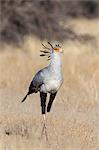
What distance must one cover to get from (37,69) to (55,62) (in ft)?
22.4

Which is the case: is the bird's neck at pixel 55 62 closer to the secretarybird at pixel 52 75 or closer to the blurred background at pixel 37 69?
the secretarybird at pixel 52 75

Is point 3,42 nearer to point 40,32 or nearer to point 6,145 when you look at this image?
point 40,32

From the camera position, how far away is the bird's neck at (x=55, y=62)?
7887mm

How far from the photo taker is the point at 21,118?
31.0ft

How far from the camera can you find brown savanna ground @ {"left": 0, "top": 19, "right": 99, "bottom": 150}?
805 cm

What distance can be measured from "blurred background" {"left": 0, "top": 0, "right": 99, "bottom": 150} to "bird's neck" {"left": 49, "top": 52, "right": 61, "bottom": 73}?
0.92m

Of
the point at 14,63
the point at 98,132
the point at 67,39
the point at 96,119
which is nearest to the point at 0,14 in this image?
the point at 67,39

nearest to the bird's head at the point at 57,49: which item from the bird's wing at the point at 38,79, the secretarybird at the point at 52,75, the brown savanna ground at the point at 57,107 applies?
the secretarybird at the point at 52,75

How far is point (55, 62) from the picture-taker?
792cm

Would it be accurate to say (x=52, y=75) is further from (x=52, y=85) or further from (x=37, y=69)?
(x=37, y=69)

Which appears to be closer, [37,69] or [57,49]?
[57,49]

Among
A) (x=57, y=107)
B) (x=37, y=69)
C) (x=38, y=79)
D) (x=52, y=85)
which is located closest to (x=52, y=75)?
(x=52, y=85)

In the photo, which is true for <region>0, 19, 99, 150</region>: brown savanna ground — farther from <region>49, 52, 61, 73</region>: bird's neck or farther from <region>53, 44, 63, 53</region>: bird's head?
<region>53, 44, 63, 53</region>: bird's head

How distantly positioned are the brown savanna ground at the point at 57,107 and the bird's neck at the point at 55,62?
3.02 ft
